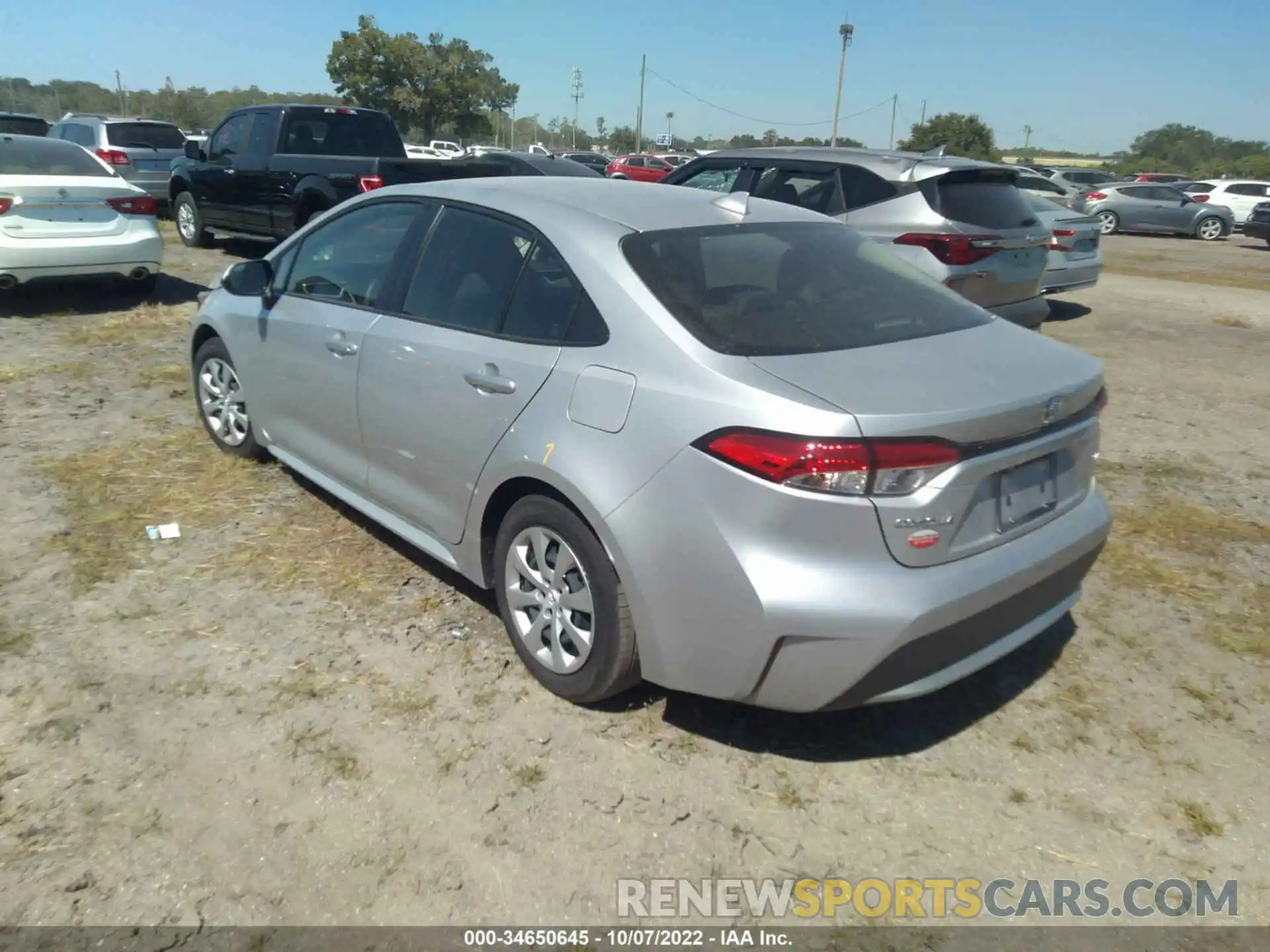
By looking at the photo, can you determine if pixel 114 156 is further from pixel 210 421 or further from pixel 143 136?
pixel 210 421

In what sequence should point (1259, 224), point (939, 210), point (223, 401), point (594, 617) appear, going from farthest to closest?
point (1259, 224), point (939, 210), point (223, 401), point (594, 617)

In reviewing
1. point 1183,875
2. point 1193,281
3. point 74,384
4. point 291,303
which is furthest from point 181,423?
point 1193,281

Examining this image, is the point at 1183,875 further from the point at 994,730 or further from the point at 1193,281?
the point at 1193,281

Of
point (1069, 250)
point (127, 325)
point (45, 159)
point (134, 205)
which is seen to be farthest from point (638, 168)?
point (127, 325)

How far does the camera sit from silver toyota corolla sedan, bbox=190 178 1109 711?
257 cm

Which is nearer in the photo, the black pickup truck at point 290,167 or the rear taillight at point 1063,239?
the rear taillight at point 1063,239

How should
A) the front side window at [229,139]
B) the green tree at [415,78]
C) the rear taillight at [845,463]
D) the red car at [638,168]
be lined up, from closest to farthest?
the rear taillight at [845,463], the front side window at [229,139], the red car at [638,168], the green tree at [415,78]

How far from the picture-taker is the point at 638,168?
31.6 metres

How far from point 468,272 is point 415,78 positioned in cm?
6184

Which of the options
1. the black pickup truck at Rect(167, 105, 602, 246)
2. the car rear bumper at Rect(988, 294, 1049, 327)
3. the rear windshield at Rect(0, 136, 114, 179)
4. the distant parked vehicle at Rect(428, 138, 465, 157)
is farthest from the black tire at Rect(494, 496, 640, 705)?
the distant parked vehicle at Rect(428, 138, 465, 157)

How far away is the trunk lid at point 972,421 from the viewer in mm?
2576

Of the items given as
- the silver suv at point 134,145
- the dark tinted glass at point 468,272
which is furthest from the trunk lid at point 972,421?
the silver suv at point 134,145

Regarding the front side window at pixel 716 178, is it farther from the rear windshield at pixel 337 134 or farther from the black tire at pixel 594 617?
the black tire at pixel 594 617

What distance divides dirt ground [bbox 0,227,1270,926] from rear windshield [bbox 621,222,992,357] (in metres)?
1.29
